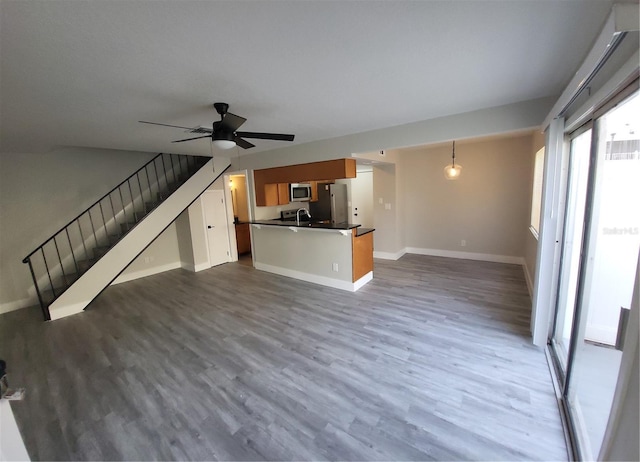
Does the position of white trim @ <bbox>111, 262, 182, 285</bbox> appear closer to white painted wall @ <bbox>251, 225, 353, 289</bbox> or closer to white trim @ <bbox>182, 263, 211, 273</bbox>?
white trim @ <bbox>182, 263, 211, 273</bbox>

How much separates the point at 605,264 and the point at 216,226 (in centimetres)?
640

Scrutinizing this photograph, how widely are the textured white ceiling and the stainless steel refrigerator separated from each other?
3.30 metres

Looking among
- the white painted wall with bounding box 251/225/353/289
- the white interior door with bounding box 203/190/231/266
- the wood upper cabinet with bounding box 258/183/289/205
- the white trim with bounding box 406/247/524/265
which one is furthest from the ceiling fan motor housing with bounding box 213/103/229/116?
the white trim with bounding box 406/247/524/265

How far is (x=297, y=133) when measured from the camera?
3734 mm

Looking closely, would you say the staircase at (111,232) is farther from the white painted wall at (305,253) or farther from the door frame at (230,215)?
the white painted wall at (305,253)

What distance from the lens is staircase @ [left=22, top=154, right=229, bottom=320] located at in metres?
4.09

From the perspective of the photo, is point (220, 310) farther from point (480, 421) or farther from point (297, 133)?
point (480, 421)

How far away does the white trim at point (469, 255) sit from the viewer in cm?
527

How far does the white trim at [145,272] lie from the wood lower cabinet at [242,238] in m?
1.55

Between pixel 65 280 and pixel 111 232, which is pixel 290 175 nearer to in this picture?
pixel 111 232

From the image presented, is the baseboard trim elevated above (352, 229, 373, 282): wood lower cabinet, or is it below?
below

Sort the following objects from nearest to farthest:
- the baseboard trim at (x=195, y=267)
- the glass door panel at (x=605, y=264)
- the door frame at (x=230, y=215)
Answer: the glass door panel at (x=605, y=264)
the baseboard trim at (x=195, y=267)
the door frame at (x=230, y=215)

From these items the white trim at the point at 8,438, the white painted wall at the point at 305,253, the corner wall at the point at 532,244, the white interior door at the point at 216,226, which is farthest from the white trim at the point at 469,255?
the white trim at the point at 8,438

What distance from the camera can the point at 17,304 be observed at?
4359 millimetres
